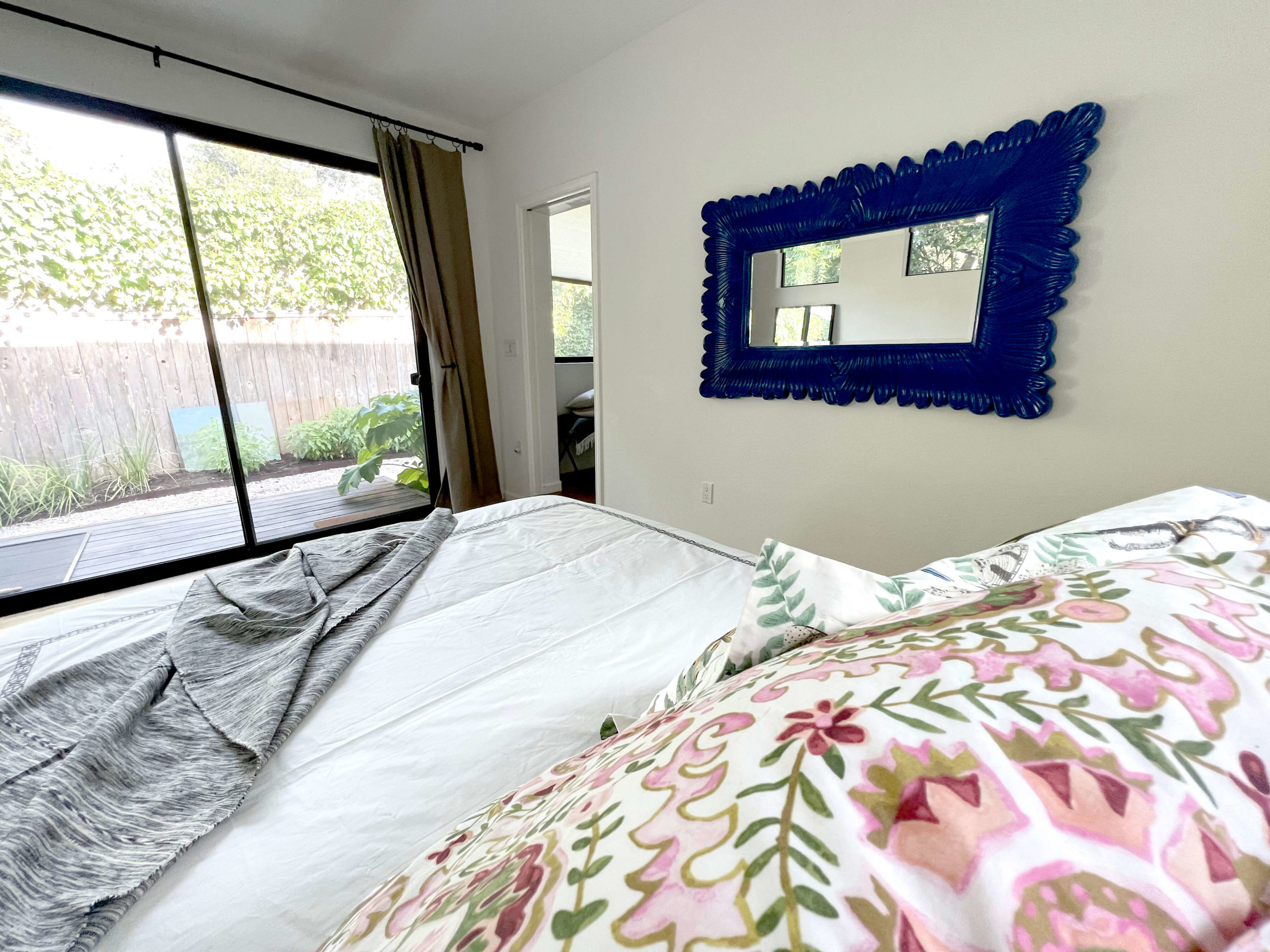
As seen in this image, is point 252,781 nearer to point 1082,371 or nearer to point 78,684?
point 78,684

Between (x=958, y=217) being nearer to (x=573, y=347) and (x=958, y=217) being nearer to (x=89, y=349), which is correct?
(x=89, y=349)

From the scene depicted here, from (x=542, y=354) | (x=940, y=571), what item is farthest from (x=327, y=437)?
(x=940, y=571)

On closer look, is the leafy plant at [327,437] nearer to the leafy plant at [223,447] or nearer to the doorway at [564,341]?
the leafy plant at [223,447]

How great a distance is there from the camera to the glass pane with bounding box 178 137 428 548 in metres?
2.66

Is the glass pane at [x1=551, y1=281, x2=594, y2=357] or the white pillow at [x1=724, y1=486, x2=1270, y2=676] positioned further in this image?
the glass pane at [x1=551, y1=281, x2=594, y2=357]

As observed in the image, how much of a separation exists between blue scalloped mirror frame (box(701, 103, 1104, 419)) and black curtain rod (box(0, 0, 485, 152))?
2159 mm

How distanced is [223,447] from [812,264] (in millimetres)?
3176

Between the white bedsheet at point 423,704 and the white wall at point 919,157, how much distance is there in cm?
92

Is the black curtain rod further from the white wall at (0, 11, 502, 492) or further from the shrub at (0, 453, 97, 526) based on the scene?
the shrub at (0, 453, 97, 526)

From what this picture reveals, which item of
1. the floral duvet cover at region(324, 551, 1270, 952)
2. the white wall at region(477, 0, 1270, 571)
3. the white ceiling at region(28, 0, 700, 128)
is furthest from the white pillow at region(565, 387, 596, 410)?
the floral duvet cover at region(324, 551, 1270, 952)

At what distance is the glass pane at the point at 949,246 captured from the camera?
165 centimetres

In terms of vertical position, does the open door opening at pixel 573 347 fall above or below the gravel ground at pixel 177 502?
above

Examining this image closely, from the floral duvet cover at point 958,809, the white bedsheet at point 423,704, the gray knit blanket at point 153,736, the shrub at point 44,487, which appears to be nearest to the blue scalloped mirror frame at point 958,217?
the white bedsheet at point 423,704

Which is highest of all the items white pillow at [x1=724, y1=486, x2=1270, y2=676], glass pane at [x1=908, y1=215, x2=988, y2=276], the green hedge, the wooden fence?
the green hedge
